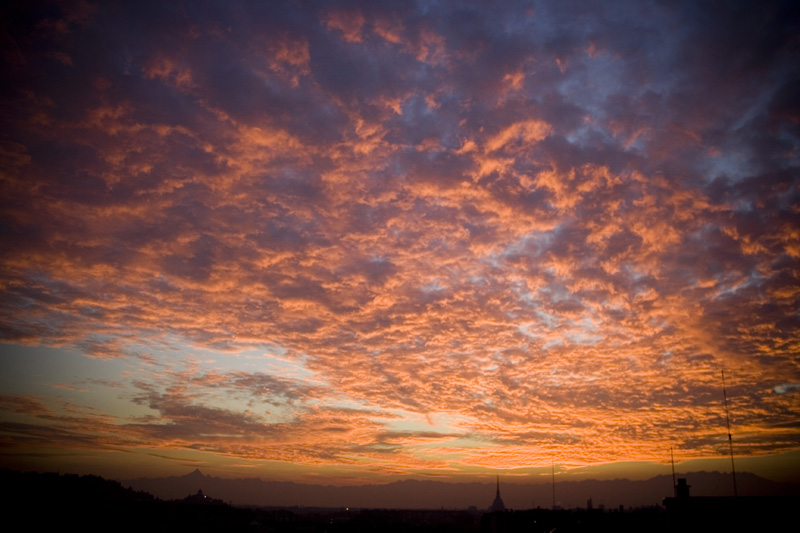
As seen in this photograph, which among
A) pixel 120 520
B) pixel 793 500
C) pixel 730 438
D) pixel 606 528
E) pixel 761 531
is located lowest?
pixel 120 520

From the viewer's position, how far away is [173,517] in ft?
190

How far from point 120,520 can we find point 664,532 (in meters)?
53.5

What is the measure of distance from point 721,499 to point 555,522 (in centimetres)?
2951

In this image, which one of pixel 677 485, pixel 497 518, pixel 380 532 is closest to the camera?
pixel 677 485

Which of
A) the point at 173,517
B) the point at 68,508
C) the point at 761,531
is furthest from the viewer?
the point at 173,517

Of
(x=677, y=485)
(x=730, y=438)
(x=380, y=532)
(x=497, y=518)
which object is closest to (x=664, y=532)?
(x=677, y=485)

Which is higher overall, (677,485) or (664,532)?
(677,485)

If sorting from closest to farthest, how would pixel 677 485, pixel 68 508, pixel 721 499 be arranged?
pixel 721 499, pixel 677 485, pixel 68 508

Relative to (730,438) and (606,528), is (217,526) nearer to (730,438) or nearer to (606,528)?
(606,528)

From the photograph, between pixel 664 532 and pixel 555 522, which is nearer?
pixel 664 532

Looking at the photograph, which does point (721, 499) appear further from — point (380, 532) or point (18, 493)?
point (18, 493)

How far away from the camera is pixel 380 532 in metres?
77.7

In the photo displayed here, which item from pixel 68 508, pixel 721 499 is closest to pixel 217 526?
pixel 68 508

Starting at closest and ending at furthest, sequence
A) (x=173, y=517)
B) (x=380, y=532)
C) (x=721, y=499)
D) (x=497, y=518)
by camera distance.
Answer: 1. (x=721, y=499)
2. (x=497, y=518)
3. (x=173, y=517)
4. (x=380, y=532)
